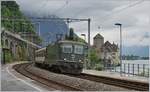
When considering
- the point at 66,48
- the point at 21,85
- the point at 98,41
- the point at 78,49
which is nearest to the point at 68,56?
the point at 66,48

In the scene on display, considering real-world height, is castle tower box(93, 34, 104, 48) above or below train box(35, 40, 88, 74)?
above

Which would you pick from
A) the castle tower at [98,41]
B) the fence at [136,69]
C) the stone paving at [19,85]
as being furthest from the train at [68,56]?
the castle tower at [98,41]

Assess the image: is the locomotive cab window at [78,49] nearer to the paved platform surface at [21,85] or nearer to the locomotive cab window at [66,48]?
the locomotive cab window at [66,48]

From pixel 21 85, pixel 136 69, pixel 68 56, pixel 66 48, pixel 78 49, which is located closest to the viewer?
pixel 21 85

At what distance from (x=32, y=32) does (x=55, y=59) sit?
2863 inches

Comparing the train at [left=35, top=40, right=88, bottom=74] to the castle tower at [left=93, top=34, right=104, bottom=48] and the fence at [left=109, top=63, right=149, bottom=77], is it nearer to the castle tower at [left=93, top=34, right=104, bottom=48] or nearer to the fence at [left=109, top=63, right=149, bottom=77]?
the fence at [left=109, top=63, right=149, bottom=77]

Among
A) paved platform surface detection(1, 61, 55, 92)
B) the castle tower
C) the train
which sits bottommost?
paved platform surface detection(1, 61, 55, 92)

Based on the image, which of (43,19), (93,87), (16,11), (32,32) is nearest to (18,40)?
(32,32)

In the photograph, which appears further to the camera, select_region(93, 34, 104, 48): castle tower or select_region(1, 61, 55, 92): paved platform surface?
select_region(93, 34, 104, 48): castle tower

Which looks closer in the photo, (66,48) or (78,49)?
(66,48)

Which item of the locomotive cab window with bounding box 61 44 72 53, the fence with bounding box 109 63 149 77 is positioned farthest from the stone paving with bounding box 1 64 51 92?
the fence with bounding box 109 63 149 77

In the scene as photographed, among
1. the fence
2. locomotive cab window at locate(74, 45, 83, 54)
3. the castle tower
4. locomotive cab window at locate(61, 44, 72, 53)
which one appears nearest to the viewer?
the fence

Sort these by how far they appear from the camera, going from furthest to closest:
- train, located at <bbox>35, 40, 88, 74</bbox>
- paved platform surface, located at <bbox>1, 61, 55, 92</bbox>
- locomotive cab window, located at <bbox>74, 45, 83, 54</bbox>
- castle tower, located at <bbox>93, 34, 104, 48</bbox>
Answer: castle tower, located at <bbox>93, 34, 104, 48</bbox> → locomotive cab window, located at <bbox>74, 45, 83, 54</bbox> → train, located at <bbox>35, 40, 88, 74</bbox> → paved platform surface, located at <bbox>1, 61, 55, 92</bbox>

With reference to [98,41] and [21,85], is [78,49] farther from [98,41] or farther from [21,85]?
[98,41]
